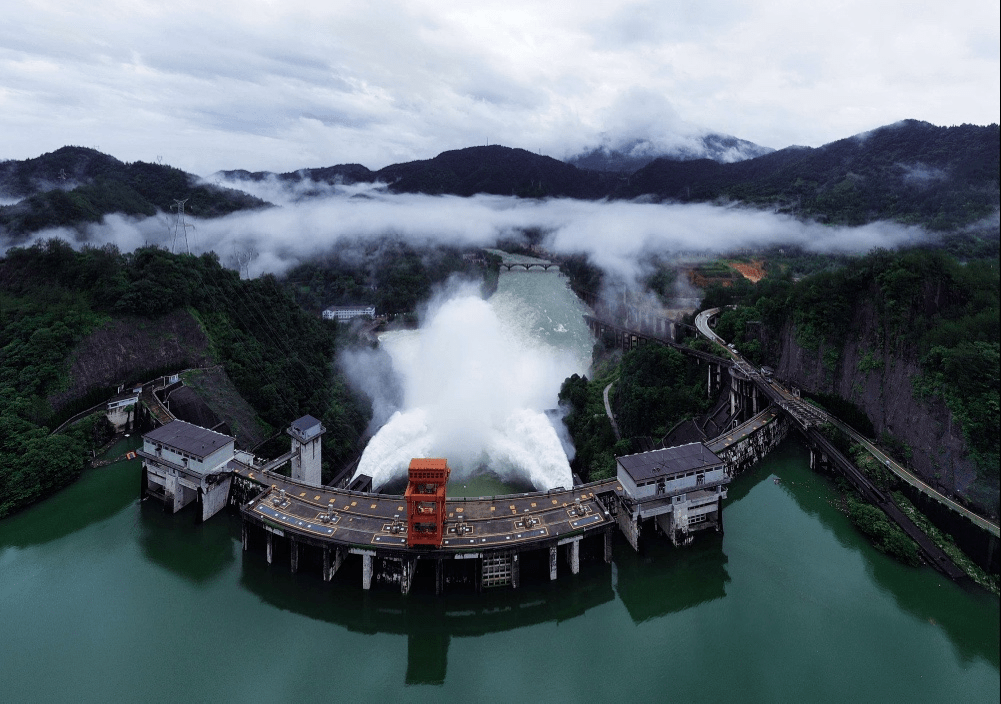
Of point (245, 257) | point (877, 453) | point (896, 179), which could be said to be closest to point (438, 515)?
point (877, 453)

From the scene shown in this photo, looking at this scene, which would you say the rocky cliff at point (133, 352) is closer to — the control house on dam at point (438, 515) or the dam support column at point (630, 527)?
the control house on dam at point (438, 515)

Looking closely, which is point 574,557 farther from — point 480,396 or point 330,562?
point 480,396

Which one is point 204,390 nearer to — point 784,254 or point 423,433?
point 423,433

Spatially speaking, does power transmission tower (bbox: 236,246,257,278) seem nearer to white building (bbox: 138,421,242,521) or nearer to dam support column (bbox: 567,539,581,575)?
white building (bbox: 138,421,242,521)

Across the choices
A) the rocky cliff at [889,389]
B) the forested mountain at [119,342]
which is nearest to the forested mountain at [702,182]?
the rocky cliff at [889,389]

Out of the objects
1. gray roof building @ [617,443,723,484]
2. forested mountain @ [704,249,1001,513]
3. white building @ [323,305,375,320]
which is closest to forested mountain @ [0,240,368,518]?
gray roof building @ [617,443,723,484]

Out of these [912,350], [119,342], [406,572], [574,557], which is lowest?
[406,572]

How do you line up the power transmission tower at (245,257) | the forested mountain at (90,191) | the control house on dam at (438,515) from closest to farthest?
the control house on dam at (438,515) → the forested mountain at (90,191) → the power transmission tower at (245,257)
